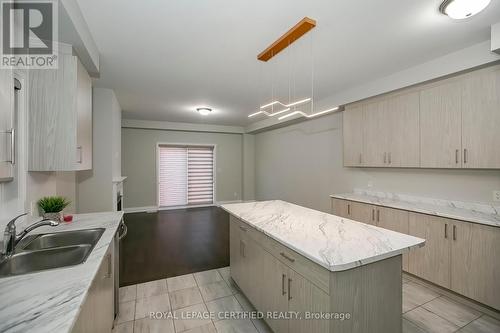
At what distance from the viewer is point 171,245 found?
402cm

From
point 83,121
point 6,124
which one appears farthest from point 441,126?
point 6,124

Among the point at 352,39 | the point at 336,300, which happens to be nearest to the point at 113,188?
the point at 336,300

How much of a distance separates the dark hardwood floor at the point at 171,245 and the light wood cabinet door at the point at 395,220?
226 centimetres

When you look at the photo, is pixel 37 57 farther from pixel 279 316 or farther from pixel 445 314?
pixel 445 314

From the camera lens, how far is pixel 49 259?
1.56m

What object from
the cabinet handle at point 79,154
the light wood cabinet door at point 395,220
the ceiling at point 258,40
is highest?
the ceiling at point 258,40

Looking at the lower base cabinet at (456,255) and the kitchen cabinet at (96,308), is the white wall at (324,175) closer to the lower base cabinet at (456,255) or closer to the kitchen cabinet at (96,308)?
the lower base cabinet at (456,255)

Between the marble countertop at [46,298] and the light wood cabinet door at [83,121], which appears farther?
the light wood cabinet door at [83,121]

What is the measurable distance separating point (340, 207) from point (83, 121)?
3611 millimetres

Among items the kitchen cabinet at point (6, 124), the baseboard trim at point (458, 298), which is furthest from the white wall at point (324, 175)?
the kitchen cabinet at point (6, 124)

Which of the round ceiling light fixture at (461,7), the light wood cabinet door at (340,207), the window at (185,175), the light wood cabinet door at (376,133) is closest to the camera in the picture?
the round ceiling light fixture at (461,7)

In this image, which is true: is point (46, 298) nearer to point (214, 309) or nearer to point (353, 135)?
point (214, 309)

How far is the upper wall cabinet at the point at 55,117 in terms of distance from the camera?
1.83 metres

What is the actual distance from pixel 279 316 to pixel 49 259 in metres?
1.69
